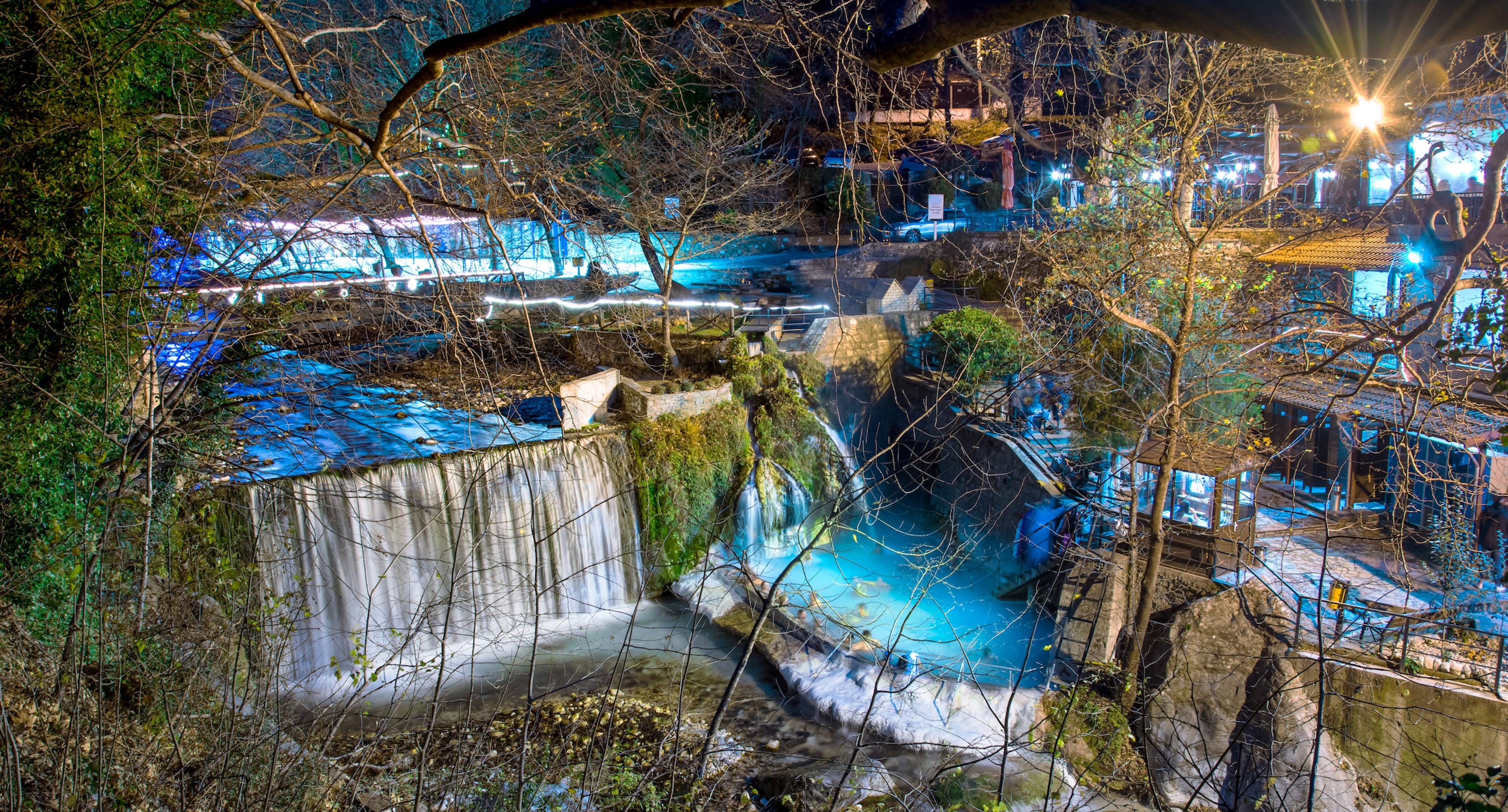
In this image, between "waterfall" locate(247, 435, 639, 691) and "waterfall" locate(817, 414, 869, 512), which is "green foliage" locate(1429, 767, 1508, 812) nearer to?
"waterfall" locate(247, 435, 639, 691)

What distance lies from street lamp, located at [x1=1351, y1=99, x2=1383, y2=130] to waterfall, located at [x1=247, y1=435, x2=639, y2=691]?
7734 mm

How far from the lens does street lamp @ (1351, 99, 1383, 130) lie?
5.80 meters

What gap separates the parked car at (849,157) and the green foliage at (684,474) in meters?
5.01

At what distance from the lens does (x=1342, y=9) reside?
4.53 ft

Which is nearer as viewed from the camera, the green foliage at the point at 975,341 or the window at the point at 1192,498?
the window at the point at 1192,498

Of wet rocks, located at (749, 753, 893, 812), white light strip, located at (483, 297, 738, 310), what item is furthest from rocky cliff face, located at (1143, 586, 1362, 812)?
white light strip, located at (483, 297, 738, 310)

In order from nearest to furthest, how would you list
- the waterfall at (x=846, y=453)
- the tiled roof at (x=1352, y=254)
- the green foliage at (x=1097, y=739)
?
the green foliage at (x=1097, y=739) < the tiled roof at (x=1352, y=254) < the waterfall at (x=846, y=453)

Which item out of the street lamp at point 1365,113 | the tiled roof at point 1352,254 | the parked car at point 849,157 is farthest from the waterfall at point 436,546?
the tiled roof at point 1352,254

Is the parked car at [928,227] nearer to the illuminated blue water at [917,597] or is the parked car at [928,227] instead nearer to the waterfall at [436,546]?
the illuminated blue water at [917,597]

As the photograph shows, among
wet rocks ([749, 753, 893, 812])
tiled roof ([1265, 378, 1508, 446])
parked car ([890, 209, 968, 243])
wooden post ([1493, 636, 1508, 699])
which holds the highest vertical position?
parked car ([890, 209, 968, 243])

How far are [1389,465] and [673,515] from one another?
1104cm

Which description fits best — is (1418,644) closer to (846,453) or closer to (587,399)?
(846,453)

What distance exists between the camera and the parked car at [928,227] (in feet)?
84.9

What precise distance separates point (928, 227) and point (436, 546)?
20.7 metres
